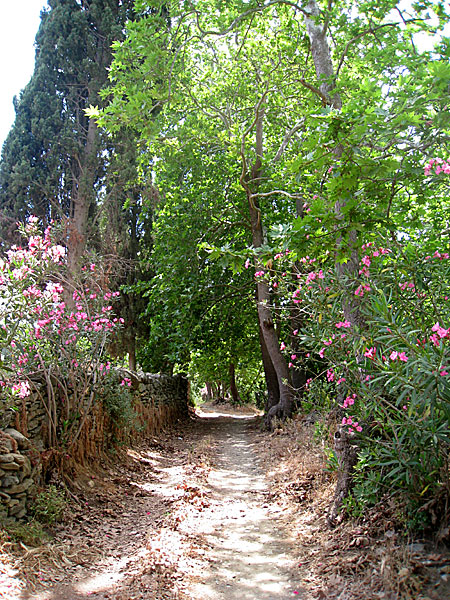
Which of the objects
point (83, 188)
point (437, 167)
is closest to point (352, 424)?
point (437, 167)

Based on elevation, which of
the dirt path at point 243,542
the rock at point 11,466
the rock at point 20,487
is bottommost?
the dirt path at point 243,542

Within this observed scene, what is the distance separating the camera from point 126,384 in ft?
30.1

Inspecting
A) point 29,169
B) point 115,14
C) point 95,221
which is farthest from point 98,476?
point 115,14

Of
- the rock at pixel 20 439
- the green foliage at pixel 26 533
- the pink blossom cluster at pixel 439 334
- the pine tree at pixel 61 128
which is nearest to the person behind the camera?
the pink blossom cluster at pixel 439 334

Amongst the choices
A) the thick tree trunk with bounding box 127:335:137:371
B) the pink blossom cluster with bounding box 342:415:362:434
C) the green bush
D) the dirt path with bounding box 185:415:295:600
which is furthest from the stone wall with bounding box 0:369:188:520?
the thick tree trunk with bounding box 127:335:137:371

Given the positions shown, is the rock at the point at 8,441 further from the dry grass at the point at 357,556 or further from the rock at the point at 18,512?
the dry grass at the point at 357,556

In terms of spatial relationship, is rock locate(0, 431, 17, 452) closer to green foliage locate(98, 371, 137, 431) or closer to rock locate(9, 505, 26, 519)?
rock locate(9, 505, 26, 519)

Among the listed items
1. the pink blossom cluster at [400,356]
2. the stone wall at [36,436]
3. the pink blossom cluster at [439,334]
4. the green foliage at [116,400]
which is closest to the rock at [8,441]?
the stone wall at [36,436]

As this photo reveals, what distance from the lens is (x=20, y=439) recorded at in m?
5.20

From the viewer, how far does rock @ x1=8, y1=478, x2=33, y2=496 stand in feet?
15.6

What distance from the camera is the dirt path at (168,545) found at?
3912 millimetres

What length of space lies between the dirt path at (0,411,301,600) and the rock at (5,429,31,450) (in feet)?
3.29

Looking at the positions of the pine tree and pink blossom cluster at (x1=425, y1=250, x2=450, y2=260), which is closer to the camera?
pink blossom cluster at (x1=425, y1=250, x2=450, y2=260)

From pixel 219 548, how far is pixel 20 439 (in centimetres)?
245
